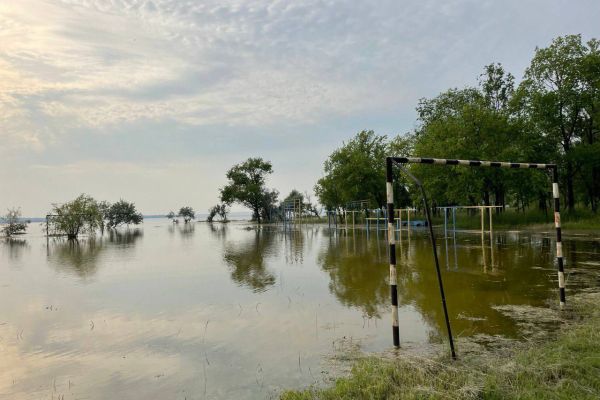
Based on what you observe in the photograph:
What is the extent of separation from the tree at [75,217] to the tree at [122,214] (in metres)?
21.0

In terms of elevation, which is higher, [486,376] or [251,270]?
[486,376]

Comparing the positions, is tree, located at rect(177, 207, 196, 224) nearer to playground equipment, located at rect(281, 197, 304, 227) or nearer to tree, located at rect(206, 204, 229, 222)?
tree, located at rect(206, 204, 229, 222)

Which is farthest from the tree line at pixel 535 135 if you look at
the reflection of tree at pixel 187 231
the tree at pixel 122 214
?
the tree at pixel 122 214

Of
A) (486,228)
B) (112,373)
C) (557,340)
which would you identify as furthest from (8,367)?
(486,228)

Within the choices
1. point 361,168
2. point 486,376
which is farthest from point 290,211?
point 486,376

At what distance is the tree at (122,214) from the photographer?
6206cm

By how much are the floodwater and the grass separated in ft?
2.20

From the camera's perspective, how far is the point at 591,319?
6.53 m

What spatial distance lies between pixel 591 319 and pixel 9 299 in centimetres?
1312

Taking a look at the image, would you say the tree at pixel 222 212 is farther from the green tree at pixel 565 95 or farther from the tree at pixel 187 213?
the green tree at pixel 565 95

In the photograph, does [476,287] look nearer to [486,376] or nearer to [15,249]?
[486,376]

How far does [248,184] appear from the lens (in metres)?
64.3

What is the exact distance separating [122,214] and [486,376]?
69.7m

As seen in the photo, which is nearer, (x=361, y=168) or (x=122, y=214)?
(x=361, y=168)
